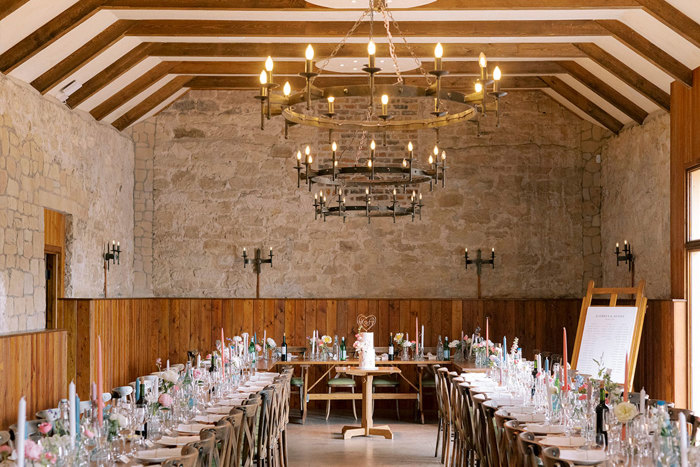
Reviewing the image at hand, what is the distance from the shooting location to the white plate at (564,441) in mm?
5250

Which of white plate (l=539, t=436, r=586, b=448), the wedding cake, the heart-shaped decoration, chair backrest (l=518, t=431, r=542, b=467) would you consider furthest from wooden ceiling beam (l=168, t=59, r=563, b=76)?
chair backrest (l=518, t=431, r=542, b=467)

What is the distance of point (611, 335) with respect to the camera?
9773 millimetres

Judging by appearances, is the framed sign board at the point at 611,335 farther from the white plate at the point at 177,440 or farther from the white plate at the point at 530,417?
the white plate at the point at 177,440

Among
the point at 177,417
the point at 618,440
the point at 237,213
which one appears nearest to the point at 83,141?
the point at 237,213

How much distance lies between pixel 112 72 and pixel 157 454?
6687mm

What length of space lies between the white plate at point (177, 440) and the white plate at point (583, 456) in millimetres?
2221

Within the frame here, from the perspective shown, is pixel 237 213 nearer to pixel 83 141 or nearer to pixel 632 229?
pixel 83 141

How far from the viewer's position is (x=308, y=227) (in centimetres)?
1358

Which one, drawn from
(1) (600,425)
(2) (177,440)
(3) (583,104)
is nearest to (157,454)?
(2) (177,440)

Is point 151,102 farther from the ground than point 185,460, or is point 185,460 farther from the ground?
point 151,102

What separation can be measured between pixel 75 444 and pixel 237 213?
9318 millimetres

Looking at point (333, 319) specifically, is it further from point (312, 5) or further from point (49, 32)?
point (49, 32)

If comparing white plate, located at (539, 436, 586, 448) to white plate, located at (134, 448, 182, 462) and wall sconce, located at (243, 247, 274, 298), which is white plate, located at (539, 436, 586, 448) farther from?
wall sconce, located at (243, 247, 274, 298)

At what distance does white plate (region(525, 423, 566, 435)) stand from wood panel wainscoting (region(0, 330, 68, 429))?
418cm
